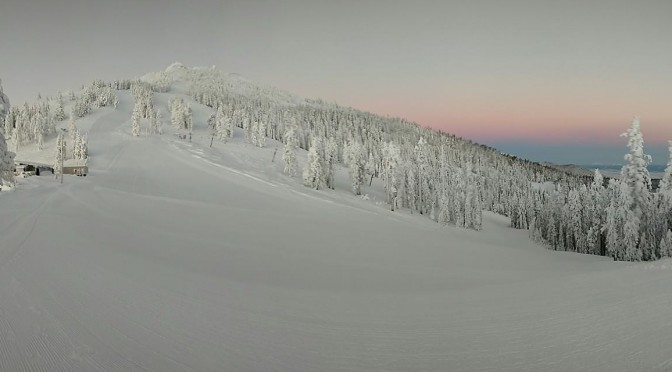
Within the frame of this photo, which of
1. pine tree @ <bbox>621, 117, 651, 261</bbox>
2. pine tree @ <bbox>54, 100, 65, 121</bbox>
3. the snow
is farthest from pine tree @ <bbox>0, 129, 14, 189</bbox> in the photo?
pine tree @ <bbox>54, 100, 65, 121</bbox>

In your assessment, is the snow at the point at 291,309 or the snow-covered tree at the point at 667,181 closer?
the snow at the point at 291,309

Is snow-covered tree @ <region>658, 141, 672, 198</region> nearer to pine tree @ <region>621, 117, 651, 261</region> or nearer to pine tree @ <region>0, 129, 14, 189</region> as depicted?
pine tree @ <region>621, 117, 651, 261</region>

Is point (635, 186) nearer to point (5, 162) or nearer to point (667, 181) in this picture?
point (667, 181)

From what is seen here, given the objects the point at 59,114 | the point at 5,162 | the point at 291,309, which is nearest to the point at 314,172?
the point at 5,162

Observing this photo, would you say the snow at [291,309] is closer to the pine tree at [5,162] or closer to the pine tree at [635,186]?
the pine tree at [5,162]

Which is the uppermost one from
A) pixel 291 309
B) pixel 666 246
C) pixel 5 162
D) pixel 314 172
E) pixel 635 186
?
pixel 635 186

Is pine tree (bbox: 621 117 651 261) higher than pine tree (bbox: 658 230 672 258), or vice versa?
pine tree (bbox: 621 117 651 261)

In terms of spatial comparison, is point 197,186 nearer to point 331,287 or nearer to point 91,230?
point 91,230

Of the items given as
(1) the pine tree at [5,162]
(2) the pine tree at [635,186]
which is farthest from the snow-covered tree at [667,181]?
(1) the pine tree at [5,162]

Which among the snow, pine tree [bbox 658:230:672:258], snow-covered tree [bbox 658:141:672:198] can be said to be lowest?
pine tree [bbox 658:230:672:258]

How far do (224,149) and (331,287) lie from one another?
4604 inches

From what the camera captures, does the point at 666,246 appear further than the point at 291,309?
Yes

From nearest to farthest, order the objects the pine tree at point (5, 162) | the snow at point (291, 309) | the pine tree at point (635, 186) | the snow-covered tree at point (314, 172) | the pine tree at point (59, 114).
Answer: the snow at point (291, 309) → the pine tree at point (5, 162) → the pine tree at point (635, 186) → the snow-covered tree at point (314, 172) → the pine tree at point (59, 114)

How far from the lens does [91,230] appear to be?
23.8m
